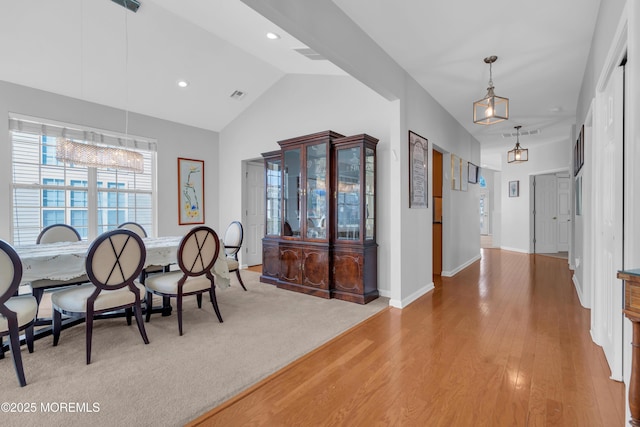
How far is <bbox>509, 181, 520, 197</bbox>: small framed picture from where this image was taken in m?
8.15

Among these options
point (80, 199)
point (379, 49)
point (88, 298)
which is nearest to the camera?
point (88, 298)

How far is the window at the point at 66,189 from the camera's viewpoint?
13.5 ft

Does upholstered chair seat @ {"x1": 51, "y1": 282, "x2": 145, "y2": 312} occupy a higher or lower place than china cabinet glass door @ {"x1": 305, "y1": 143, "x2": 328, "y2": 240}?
lower

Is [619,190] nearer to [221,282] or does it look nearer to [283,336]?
[283,336]

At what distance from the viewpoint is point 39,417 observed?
5.56 ft

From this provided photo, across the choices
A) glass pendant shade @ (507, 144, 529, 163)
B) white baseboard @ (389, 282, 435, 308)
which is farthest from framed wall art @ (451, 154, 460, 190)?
white baseboard @ (389, 282, 435, 308)

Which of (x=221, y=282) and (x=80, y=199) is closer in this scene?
(x=221, y=282)

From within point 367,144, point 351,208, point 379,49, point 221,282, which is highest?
point 379,49

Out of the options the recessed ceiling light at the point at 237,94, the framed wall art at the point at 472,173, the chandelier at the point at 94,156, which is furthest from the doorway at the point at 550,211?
the chandelier at the point at 94,156

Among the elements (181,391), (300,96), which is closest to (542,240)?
(300,96)

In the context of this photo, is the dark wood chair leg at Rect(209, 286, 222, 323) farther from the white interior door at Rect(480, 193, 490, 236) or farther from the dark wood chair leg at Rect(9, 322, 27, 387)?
the white interior door at Rect(480, 193, 490, 236)

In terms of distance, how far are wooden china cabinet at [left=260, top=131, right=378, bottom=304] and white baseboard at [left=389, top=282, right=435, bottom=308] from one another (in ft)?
1.14

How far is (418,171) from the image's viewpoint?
4020 millimetres

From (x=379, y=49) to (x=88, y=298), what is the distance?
3.37m
